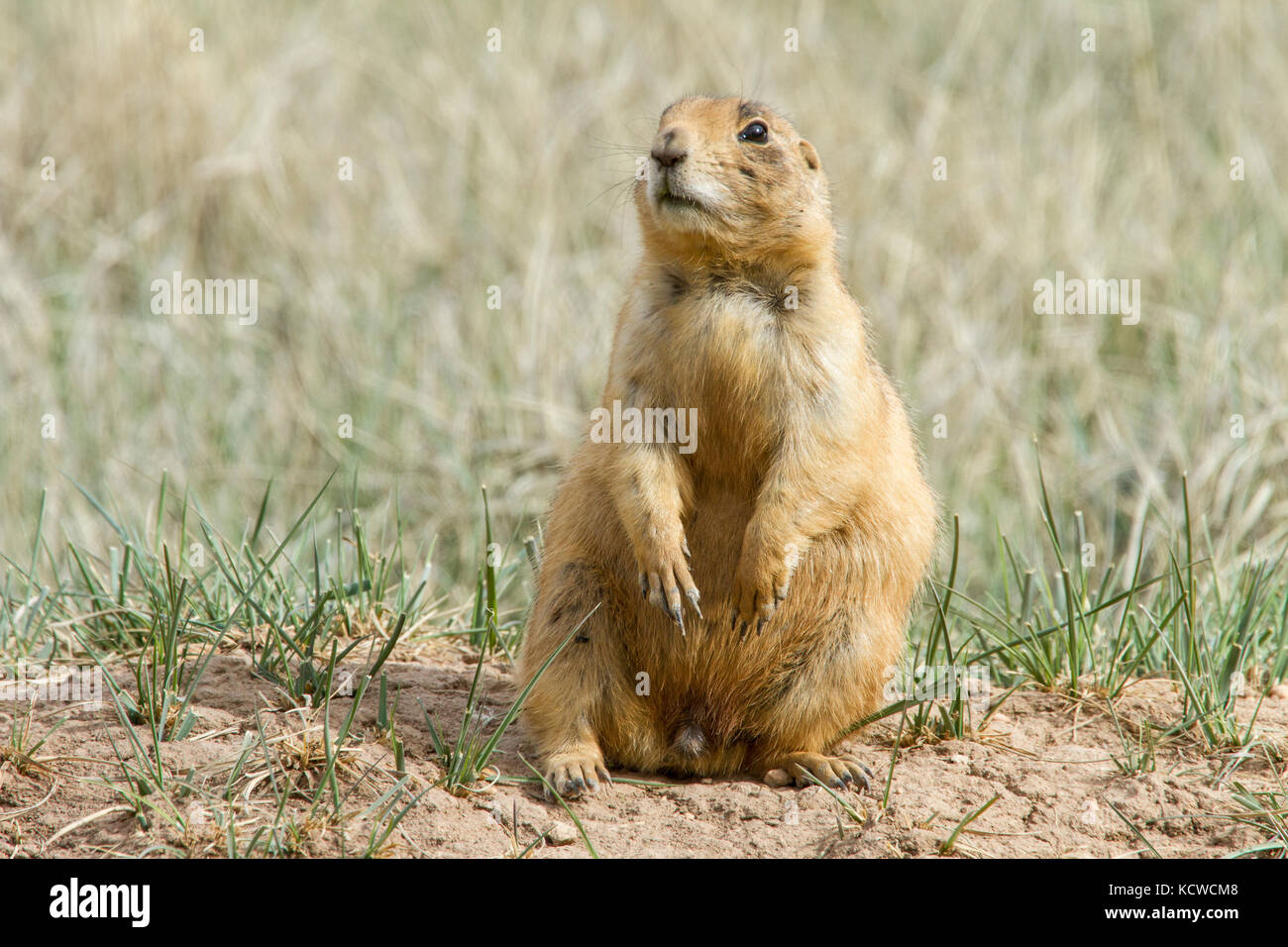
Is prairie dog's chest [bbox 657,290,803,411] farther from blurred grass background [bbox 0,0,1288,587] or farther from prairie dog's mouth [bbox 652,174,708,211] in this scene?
blurred grass background [bbox 0,0,1288,587]

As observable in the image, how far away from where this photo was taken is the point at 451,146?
11195mm

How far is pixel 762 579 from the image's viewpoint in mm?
4676

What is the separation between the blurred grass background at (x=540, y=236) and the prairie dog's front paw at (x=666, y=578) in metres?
3.87

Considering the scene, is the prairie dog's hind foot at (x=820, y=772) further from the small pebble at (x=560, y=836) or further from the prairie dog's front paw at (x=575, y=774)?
the small pebble at (x=560, y=836)

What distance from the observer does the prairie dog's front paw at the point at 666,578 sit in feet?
15.1

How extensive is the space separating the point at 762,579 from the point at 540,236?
237 inches

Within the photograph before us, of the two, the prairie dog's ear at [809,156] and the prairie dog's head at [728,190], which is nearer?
the prairie dog's head at [728,190]

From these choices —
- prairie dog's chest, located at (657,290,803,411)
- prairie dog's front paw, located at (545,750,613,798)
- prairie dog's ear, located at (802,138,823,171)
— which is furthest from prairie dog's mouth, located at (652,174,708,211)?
prairie dog's front paw, located at (545,750,613,798)

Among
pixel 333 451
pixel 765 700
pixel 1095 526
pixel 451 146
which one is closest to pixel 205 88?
pixel 451 146

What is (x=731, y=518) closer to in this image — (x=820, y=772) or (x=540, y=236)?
(x=820, y=772)

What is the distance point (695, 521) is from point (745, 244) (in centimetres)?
94

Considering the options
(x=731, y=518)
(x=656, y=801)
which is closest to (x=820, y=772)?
(x=656, y=801)

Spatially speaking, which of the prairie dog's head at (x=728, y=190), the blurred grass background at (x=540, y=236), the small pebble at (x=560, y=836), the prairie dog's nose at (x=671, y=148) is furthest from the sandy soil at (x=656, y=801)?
the blurred grass background at (x=540, y=236)

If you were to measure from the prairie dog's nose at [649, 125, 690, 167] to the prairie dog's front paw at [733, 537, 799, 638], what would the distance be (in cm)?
124
